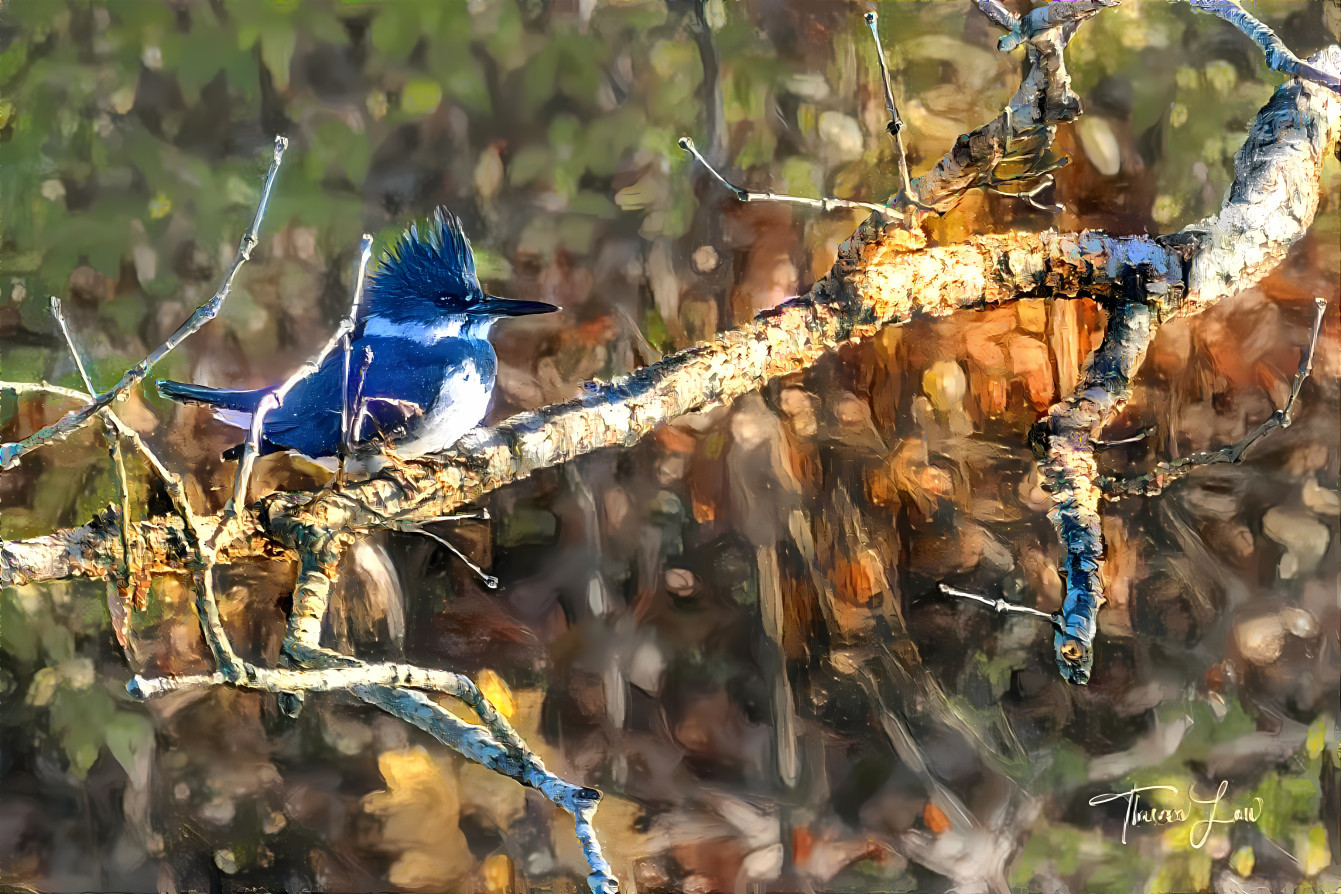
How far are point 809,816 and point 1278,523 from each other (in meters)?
1.03

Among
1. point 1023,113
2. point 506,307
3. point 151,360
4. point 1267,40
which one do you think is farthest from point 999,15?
point 151,360

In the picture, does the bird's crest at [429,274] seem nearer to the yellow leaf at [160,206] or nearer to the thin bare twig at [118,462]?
the yellow leaf at [160,206]

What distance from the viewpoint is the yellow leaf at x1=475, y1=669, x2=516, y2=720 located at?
1747 millimetres

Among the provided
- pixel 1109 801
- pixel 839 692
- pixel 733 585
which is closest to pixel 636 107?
pixel 733 585

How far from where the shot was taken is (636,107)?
1878 millimetres

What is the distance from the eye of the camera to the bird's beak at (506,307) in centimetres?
179

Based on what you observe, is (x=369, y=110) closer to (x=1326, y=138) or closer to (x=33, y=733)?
(x=33, y=733)

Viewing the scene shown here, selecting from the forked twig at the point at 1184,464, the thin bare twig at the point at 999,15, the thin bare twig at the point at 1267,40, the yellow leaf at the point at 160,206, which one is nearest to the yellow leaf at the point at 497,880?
the forked twig at the point at 1184,464

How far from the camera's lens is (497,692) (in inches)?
69.1

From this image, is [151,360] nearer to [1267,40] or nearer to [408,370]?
[408,370]

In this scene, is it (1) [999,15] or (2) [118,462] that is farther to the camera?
(1) [999,15]

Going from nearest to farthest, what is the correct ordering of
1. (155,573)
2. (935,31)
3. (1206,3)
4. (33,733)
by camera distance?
(155,573) < (1206,3) < (33,733) < (935,31)
